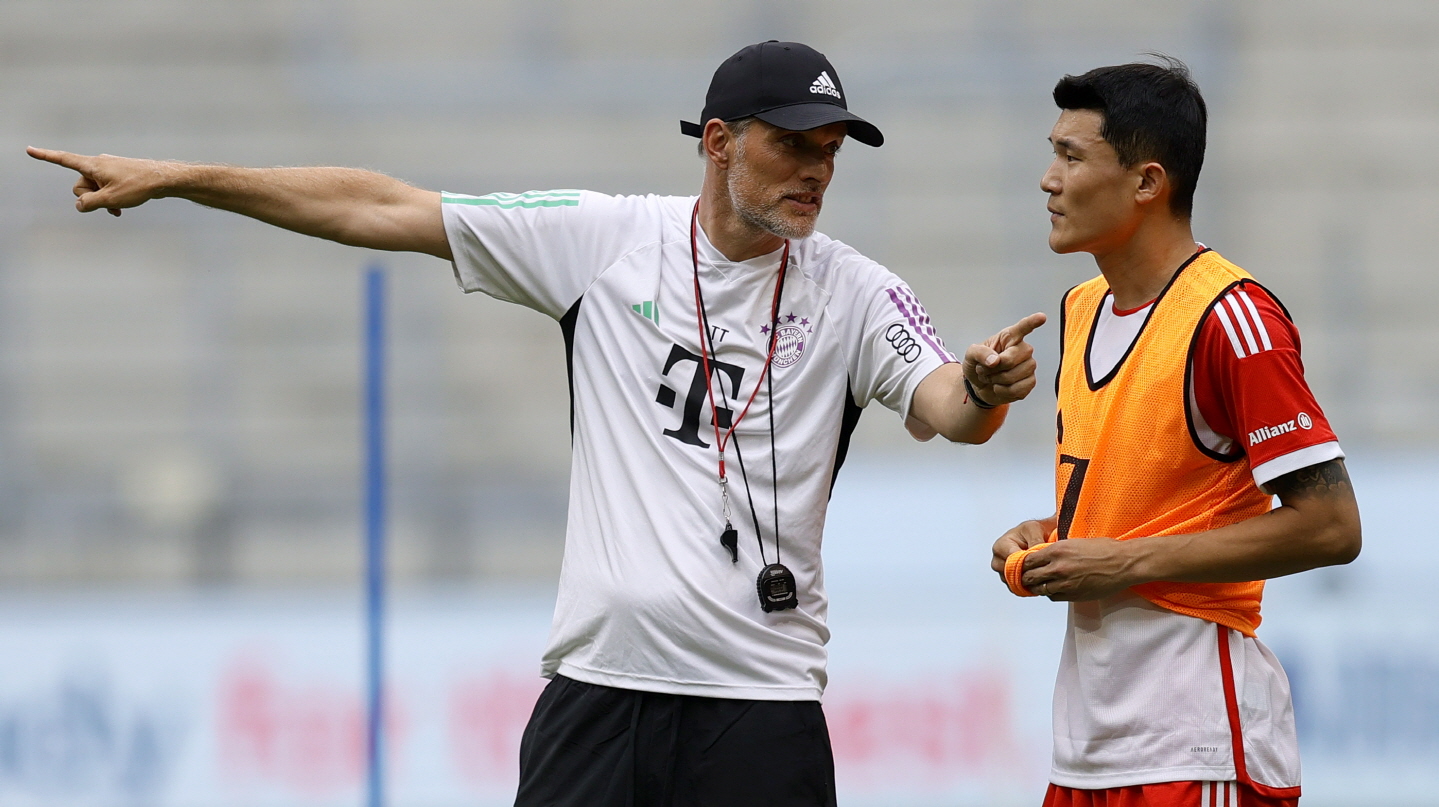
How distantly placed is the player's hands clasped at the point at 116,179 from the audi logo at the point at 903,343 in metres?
0.99

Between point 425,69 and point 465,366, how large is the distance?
1049 mm

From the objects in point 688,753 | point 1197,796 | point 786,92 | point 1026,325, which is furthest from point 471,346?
point 1197,796

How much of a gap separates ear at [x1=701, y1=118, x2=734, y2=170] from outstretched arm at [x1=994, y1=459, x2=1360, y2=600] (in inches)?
27.8

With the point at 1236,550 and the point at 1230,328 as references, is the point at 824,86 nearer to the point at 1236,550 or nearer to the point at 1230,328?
the point at 1230,328

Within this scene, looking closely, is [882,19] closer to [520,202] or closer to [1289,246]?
[1289,246]

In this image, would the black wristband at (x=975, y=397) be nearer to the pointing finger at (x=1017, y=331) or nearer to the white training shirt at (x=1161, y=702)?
the pointing finger at (x=1017, y=331)

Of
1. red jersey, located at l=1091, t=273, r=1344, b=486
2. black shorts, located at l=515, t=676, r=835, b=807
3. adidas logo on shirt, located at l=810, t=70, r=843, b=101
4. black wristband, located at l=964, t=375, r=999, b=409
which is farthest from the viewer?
A: adidas logo on shirt, located at l=810, t=70, r=843, b=101

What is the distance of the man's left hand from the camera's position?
1.58 meters

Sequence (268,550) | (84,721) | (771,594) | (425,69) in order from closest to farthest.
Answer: (771,594) < (84,721) < (268,550) < (425,69)

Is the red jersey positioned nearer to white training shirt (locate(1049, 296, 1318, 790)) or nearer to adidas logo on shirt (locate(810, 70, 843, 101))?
white training shirt (locate(1049, 296, 1318, 790))

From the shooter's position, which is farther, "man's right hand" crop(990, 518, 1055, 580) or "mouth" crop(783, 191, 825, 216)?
"mouth" crop(783, 191, 825, 216)

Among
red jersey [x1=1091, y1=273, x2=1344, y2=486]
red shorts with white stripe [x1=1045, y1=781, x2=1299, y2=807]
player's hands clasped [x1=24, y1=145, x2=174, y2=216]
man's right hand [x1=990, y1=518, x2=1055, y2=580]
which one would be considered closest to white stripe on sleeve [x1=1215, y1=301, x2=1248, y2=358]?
red jersey [x1=1091, y1=273, x2=1344, y2=486]

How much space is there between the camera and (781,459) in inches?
71.2

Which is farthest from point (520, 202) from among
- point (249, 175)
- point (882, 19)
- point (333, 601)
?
point (882, 19)
